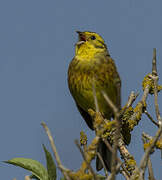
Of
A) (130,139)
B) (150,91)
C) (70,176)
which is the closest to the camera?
(70,176)

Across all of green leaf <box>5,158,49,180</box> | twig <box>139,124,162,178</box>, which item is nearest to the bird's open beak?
green leaf <box>5,158,49,180</box>

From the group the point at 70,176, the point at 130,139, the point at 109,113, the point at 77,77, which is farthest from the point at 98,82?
the point at 70,176

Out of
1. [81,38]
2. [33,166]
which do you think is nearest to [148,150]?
[33,166]

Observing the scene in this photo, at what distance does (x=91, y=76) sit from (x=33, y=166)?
242cm

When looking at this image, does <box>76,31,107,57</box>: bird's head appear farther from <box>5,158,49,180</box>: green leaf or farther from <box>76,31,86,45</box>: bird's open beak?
<box>5,158,49,180</box>: green leaf

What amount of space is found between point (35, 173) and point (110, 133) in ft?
4.00

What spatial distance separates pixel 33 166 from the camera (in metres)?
2.42

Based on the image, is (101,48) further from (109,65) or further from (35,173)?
(35,173)

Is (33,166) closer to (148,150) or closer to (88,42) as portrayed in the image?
(148,150)

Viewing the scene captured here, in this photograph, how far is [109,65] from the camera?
4.85 metres

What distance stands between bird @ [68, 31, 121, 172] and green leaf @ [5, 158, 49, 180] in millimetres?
2126

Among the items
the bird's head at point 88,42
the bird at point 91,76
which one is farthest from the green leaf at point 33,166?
the bird's head at point 88,42

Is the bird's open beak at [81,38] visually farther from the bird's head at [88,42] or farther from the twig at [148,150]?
the twig at [148,150]

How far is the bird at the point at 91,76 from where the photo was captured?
4.68m
